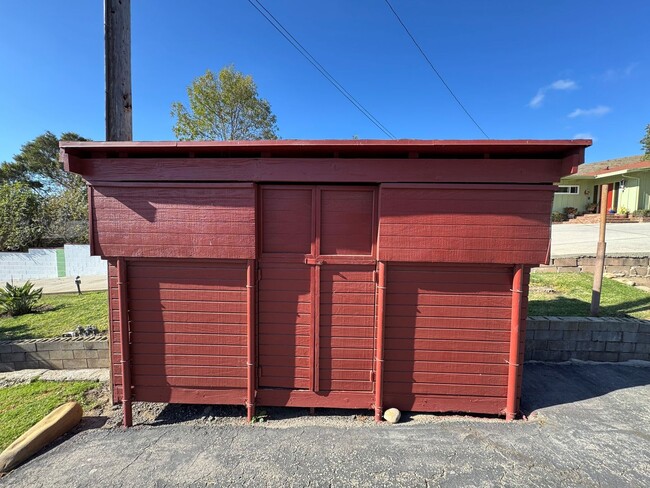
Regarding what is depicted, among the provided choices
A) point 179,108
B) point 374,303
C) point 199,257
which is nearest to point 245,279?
point 199,257

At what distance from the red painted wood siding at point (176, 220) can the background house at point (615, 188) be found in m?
17.7

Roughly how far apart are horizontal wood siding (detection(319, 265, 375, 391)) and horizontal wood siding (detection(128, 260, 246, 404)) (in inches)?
33.6

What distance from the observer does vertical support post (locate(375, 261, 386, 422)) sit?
2.95 metres

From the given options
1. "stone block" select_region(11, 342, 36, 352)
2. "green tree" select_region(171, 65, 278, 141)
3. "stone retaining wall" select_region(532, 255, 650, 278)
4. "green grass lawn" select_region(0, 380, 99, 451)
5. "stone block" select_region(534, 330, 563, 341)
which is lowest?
"green grass lawn" select_region(0, 380, 99, 451)

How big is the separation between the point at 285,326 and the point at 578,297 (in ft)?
19.3

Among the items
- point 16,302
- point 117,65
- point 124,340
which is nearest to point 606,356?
point 124,340

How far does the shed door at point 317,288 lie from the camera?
9.83 feet

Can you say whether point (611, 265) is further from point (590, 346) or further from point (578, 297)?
point (590, 346)

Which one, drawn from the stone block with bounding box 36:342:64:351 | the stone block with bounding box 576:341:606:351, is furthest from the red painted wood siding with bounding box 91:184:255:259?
the stone block with bounding box 576:341:606:351

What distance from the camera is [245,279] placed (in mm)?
3055

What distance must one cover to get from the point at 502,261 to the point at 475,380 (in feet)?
4.15

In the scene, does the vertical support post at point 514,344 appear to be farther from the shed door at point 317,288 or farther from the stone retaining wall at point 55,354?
the stone retaining wall at point 55,354

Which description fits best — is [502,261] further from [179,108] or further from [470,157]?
[179,108]

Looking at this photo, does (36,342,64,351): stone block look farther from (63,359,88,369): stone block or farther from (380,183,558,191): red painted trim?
(380,183,558,191): red painted trim
